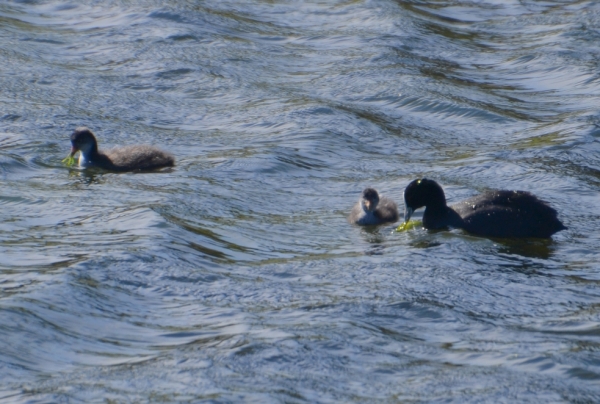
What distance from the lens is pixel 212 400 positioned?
659 centimetres

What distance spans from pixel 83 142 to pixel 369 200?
408 centimetres

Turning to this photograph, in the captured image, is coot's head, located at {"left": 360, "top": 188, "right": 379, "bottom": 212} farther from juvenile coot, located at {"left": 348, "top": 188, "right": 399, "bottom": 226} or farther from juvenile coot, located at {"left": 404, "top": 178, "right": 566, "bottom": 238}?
juvenile coot, located at {"left": 404, "top": 178, "right": 566, "bottom": 238}

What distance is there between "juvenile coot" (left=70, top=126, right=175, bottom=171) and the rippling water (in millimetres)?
269

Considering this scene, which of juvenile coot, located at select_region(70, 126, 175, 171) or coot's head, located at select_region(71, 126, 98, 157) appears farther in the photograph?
coot's head, located at select_region(71, 126, 98, 157)

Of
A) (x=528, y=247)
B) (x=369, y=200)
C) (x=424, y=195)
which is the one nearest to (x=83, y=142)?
(x=369, y=200)

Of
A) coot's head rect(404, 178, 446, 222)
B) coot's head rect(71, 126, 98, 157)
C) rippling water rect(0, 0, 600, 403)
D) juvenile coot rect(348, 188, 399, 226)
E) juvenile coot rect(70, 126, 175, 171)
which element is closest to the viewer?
rippling water rect(0, 0, 600, 403)

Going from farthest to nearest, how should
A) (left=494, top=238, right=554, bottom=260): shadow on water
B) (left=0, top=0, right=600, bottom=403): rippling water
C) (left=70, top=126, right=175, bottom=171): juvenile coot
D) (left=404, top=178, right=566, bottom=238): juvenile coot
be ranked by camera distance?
(left=70, top=126, right=175, bottom=171): juvenile coot < (left=404, top=178, right=566, bottom=238): juvenile coot < (left=494, top=238, right=554, bottom=260): shadow on water < (left=0, top=0, right=600, bottom=403): rippling water

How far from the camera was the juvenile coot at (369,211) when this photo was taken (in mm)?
11305

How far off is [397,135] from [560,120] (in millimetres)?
2262

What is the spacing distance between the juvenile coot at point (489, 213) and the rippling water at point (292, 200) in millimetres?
192

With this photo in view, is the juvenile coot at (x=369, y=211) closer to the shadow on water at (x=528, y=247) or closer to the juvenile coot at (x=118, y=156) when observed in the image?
the shadow on water at (x=528, y=247)

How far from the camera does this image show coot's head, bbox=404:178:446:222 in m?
11.1

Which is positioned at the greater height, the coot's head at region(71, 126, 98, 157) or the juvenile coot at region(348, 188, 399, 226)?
the coot's head at region(71, 126, 98, 157)

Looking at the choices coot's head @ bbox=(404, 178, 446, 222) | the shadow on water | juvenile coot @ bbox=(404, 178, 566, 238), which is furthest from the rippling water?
coot's head @ bbox=(404, 178, 446, 222)
